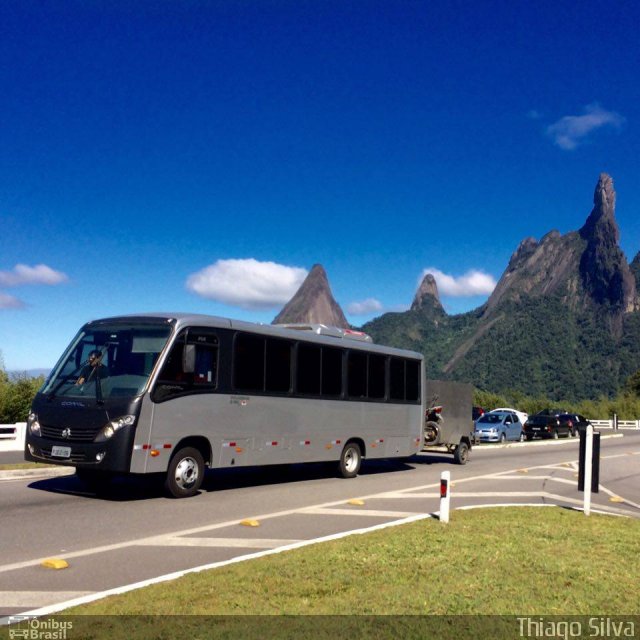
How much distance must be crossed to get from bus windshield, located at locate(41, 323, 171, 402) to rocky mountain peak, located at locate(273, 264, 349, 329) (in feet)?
490

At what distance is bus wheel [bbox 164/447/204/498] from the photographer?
12.9 metres

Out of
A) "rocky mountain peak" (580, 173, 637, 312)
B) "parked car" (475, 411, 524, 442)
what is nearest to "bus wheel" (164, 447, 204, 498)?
"parked car" (475, 411, 524, 442)

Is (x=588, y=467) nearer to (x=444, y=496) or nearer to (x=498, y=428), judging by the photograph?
(x=444, y=496)

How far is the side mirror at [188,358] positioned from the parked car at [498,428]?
26510mm

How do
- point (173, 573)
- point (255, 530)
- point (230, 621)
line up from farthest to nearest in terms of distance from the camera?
1. point (255, 530)
2. point (173, 573)
3. point (230, 621)

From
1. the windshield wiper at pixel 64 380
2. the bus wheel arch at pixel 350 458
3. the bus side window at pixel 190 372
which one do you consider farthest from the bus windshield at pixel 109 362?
the bus wheel arch at pixel 350 458

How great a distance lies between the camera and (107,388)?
1241 cm

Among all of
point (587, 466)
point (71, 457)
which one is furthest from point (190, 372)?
point (587, 466)

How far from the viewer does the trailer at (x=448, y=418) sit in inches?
846

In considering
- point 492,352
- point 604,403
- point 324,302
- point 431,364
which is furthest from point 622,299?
point 604,403

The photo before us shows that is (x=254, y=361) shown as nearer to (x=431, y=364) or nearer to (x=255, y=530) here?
(x=255, y=530)

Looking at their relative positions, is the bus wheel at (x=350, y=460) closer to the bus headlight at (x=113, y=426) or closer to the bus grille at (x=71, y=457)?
the bus headlight at (x=113, y=426)

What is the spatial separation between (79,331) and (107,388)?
175cm

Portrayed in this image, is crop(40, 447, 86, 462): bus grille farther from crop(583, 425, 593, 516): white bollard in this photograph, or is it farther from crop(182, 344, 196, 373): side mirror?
crop(583, 425, 593, 516): white bollard
